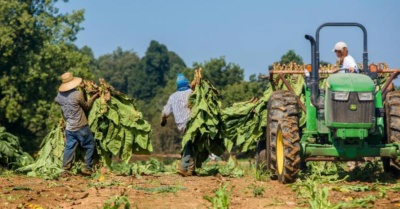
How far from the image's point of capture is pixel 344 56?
1143 centimetres

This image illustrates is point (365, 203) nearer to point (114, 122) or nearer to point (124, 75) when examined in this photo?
point (114, 122)

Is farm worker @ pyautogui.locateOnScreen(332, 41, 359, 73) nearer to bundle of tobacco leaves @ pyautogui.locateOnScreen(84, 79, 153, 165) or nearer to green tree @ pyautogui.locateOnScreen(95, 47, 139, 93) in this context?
bundle of tobacco leaves @ pyautogui.locateOnScreen(84, 79, 153, 165)

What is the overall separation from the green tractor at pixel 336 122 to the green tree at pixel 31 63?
31.8 metres

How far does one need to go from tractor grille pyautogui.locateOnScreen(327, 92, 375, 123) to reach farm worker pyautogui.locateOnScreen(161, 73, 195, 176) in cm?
329

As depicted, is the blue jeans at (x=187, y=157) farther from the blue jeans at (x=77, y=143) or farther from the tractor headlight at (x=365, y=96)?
the tractor headlight at (x=365, y=96)

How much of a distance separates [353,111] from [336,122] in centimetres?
25

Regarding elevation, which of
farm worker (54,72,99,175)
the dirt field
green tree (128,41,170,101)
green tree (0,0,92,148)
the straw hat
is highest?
green tree (128,41,170,101)

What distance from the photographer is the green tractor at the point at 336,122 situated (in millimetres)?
10117

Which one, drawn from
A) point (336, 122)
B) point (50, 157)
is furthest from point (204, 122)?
point (336, 122)

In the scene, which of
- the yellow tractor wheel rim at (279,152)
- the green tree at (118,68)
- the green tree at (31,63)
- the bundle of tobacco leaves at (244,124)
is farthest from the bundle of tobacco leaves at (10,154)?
the green tree at (118,68)

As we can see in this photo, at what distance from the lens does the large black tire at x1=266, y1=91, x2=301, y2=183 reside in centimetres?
1044

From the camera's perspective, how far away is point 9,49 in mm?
43781

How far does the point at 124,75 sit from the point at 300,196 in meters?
115

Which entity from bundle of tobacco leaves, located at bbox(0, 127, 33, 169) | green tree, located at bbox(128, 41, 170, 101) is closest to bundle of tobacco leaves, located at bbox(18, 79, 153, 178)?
bundle of tobacco leaves, located at bbox(0, 127, 33, 169)
